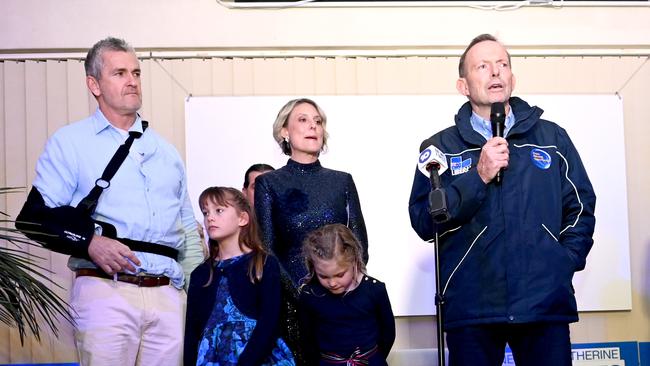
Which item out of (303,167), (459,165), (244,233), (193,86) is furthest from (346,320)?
(193,86)

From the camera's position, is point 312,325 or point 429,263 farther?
point 429,263

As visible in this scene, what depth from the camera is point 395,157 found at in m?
5.86

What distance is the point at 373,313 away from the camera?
3.93m

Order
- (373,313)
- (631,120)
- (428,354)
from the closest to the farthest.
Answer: (373,313), (428,354), (631,120)

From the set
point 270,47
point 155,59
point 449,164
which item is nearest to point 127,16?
point 155,59

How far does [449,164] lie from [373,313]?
2.46ft

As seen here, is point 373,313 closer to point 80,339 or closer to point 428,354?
point 80,339

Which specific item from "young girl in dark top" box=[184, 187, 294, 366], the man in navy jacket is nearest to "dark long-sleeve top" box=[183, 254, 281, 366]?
"young girl in dark top" box=[184, 187, 294, 366]

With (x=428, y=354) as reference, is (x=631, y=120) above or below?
above

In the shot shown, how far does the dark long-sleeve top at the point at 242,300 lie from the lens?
3.73m

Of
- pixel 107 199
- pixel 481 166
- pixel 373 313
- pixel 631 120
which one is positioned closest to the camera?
pixel 481 166

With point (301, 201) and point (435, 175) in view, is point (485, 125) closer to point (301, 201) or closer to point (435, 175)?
point (435, 175)

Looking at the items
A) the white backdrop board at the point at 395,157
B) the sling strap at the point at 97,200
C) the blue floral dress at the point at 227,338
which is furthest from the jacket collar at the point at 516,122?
the white backdrop board at the point at 395,157

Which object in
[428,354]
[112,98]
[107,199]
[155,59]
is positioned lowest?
[428,354]
